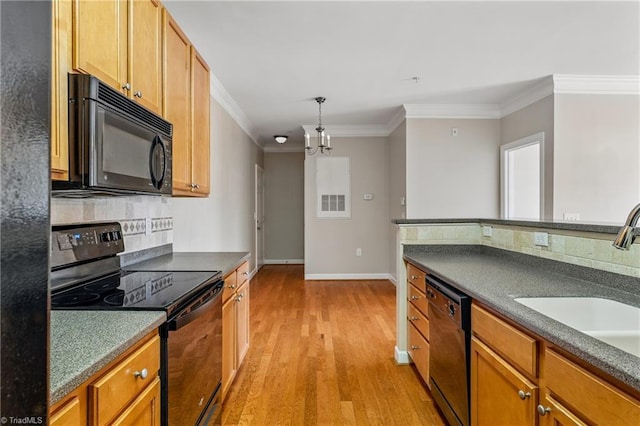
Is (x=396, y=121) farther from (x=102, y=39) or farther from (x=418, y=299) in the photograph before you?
(x=102, y=39)

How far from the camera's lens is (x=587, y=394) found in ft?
2.89

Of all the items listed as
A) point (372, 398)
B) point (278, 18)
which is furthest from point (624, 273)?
point (278, 18)

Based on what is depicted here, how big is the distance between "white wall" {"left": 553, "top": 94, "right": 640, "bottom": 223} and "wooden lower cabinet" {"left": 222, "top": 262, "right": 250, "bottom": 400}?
336 centimetres

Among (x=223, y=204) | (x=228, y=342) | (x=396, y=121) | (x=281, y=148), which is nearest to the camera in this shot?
(x=228, y=342)

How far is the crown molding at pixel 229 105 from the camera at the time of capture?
3662 mm

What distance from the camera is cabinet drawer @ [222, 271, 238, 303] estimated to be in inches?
80.3

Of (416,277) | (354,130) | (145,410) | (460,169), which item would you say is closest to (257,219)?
(354,130)

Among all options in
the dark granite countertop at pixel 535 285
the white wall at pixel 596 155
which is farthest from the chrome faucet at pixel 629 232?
the white wall at pixel 596 155

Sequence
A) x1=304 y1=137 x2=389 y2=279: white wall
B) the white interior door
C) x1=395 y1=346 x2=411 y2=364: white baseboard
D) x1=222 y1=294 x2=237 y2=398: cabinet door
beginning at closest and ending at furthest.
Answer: x1=222 y1=294 x2=237 y2=398: cabinet door → x1=395 y1=346 x2=411 y2=364: white baseboard → x1=304 y1=137 x2=389 y2=279: white wall → the white interior door

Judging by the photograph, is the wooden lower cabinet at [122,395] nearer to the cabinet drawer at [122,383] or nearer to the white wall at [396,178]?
the cabinet drawer at [122,383]

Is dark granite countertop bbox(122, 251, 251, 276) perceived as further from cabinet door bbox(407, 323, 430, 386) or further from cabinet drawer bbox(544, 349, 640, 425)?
cabinet drawer bbox(544, 349, 640, 425)

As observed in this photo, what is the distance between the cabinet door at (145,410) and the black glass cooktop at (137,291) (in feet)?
0.82

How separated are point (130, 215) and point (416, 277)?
6.07ft

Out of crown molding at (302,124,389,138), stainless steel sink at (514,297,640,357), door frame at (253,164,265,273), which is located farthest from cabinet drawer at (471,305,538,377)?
door frame at (253,164,265,273)
